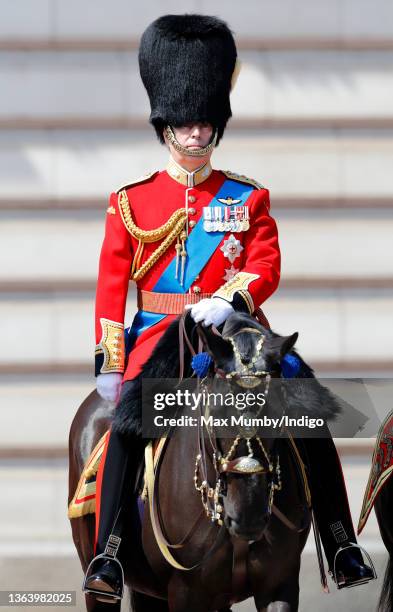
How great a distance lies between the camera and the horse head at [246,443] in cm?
548

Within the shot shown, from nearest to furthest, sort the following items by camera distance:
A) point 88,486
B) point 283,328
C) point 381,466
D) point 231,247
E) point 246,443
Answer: point 246,443
point 231,247
point 88,486
point 381,466
point 283,328

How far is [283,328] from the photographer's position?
941 centimetres

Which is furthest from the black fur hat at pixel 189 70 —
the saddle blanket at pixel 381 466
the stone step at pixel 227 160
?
the stone step at pixel 227 160

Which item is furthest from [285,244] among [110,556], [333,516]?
[110,556]

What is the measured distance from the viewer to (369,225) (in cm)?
946

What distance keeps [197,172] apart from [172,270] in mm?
446

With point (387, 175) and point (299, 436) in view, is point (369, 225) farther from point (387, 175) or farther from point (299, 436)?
point (299, 436)

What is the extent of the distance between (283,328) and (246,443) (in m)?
3.93

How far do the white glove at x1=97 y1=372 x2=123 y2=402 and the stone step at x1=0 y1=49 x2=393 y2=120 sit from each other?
10.6ft

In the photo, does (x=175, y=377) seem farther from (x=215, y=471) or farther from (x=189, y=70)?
(x=189, y=70)

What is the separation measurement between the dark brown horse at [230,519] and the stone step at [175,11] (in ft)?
12.1

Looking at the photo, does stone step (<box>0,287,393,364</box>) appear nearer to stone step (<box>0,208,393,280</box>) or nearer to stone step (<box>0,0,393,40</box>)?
stone step (<box>0,208,393,280</box>)

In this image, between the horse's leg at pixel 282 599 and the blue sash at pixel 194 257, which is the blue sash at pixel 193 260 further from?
the horse's leg at pixel 282 599

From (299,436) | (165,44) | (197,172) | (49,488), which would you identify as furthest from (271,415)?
(49,488)
